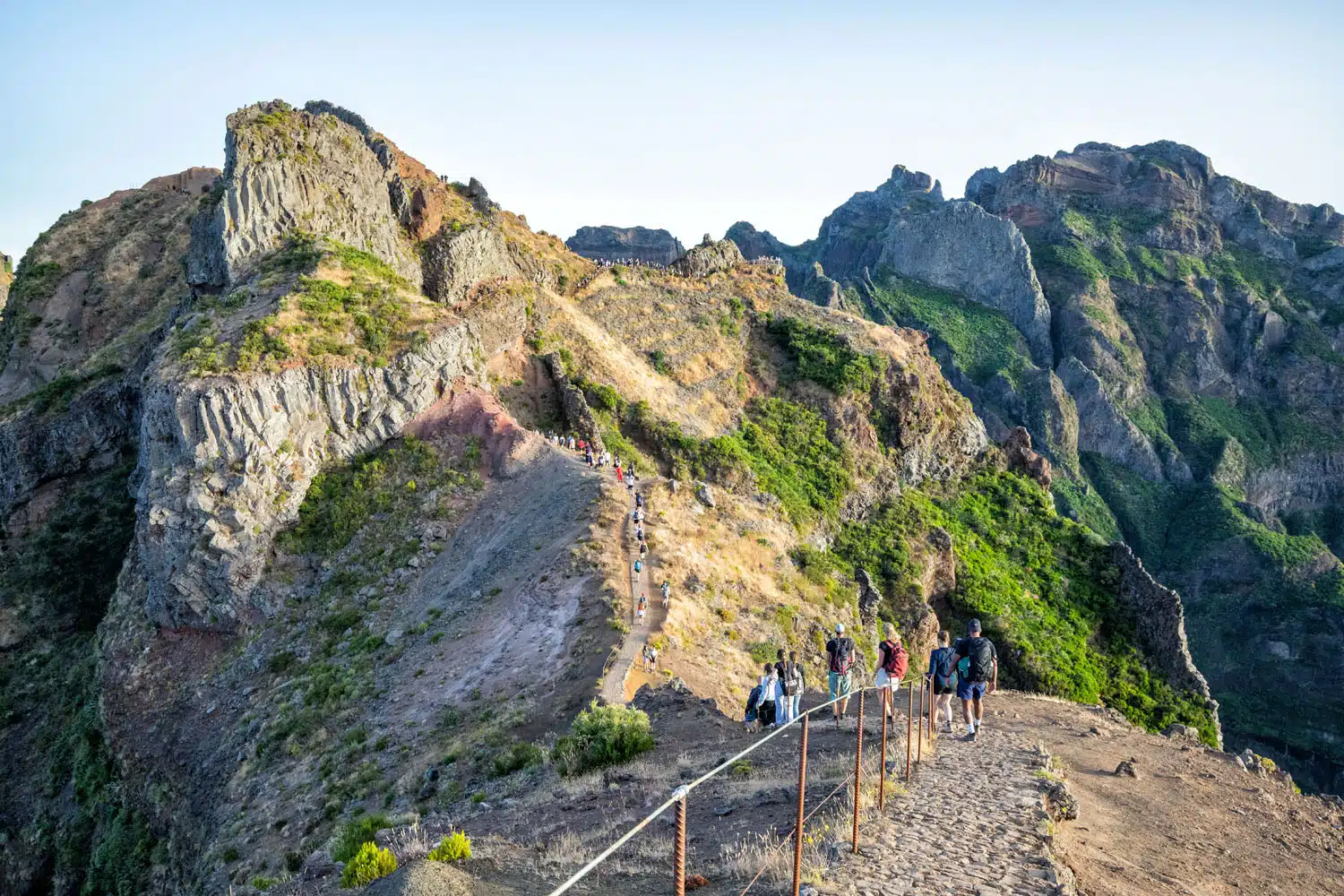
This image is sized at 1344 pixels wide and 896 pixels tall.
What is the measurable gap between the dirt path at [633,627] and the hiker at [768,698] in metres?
3.96

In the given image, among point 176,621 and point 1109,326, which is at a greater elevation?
point 1109,326

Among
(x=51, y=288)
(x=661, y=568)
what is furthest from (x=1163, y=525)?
(x=51, y=288)

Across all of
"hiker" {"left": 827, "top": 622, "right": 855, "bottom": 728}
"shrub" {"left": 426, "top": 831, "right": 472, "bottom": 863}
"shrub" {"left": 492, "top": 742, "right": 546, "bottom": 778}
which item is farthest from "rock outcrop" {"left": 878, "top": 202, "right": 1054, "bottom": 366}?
"shrub" {"left": 426, "top": 831, "right": 472, "bottom": 863}

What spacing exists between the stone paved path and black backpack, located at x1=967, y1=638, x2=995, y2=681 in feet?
5.59

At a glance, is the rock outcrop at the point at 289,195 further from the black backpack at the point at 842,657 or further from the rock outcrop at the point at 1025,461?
the rock outcrop at the point at 1025,461

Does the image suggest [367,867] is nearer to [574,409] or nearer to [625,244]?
[574,409]

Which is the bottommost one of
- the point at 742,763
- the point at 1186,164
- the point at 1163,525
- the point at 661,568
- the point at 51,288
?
the point at 1163,525

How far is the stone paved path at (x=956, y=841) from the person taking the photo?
26.0 ft

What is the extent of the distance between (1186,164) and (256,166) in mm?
142502

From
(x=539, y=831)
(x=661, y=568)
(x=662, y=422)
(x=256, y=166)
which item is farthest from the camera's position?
(x=662, y=422)

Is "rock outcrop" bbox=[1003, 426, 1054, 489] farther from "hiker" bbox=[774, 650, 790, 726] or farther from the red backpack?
the red backpack

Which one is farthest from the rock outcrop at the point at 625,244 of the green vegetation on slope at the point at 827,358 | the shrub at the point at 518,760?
the shrub at the point at 518,760

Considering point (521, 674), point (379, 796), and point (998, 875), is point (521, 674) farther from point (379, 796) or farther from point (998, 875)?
point (998, 875)

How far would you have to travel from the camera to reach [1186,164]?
133125mm
